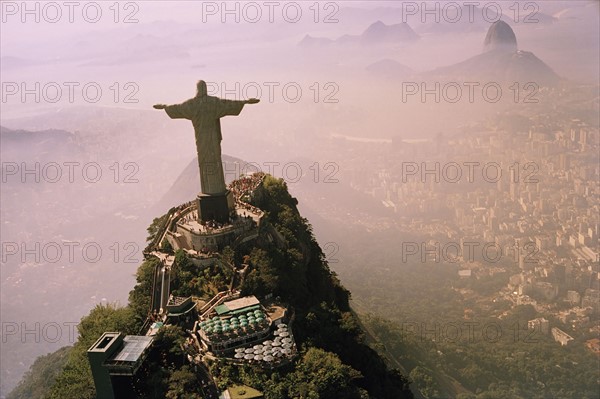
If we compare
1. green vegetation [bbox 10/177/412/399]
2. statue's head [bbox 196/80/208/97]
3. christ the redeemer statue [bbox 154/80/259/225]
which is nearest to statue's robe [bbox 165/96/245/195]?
christ the redeemer statue [bbox 154/80/259/225]

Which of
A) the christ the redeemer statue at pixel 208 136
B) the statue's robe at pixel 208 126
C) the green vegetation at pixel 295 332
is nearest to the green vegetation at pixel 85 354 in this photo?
the green vegetation at pixel 295 332

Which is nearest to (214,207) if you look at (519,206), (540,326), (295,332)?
(295,332)

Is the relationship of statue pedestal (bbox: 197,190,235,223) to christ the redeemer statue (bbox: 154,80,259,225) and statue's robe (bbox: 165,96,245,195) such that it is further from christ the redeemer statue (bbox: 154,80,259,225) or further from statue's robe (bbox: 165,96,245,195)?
statue's robe (bbox: 165,96,245,195)

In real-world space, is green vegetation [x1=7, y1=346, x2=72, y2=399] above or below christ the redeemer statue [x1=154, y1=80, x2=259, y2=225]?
below

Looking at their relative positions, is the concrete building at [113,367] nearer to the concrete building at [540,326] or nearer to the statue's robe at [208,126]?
the statue's robe at [208,126]

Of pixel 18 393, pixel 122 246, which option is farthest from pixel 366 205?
pixel 18 393

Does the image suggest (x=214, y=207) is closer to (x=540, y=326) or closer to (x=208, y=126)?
(x=208, y=126)

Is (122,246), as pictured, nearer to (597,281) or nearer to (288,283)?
(597,281)
